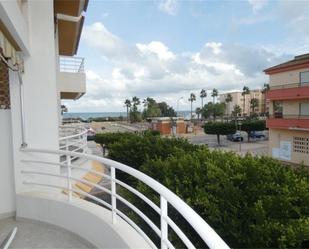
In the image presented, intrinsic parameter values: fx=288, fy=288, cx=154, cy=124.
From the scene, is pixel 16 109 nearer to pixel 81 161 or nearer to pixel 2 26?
pixel 2 26

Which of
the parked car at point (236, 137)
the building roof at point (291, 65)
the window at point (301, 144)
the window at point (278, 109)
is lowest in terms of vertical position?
the parked car at point (236, 137)

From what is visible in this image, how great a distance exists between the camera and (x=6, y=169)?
Result: 13.9ft

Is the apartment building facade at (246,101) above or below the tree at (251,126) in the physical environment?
above

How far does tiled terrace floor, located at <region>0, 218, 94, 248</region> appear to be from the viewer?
3.30m

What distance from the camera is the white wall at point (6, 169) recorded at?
4203 mm

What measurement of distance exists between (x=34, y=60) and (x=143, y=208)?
291 centimetres

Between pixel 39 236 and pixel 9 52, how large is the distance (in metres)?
2.36

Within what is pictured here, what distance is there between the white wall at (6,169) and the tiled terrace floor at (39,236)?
277mm

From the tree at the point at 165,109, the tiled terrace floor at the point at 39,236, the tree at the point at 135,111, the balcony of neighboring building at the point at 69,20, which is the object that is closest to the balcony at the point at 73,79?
the balcony of neighboring building at the point at 69,20

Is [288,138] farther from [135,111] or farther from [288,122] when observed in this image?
[135,111]

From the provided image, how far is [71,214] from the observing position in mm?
3666

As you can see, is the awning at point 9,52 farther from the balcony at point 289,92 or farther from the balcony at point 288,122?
the balcony at point 288,122

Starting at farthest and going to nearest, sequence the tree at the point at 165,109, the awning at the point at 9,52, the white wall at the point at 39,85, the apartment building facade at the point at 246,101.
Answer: the apartment building facade at the point at 246,101, the tree at the point at 165,109, the white wall at the point at 39,85, the awning at the point at 9,52

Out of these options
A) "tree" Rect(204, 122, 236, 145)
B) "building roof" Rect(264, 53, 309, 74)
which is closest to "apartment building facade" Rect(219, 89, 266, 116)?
"tree" Rect(204, 122, 236, 145)
